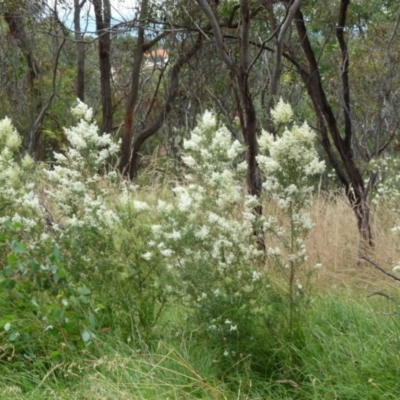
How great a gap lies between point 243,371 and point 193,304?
0.45 m

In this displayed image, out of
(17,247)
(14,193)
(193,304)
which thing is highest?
(14,193)

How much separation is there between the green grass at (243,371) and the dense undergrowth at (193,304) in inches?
0.4

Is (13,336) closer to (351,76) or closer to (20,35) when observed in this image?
(351,76)

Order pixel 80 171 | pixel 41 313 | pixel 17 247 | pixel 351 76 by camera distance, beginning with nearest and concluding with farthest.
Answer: pixel 17 247 < pixel 41 313 < pixel 80 171 < pixel 351 76

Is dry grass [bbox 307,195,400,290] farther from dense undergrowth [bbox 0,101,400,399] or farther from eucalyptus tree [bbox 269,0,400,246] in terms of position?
dense undergrowth [bbox 0,101,400,399]

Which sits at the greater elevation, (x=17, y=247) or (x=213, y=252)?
(x=213, y=252)

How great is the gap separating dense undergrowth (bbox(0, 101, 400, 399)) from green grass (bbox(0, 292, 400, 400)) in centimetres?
1

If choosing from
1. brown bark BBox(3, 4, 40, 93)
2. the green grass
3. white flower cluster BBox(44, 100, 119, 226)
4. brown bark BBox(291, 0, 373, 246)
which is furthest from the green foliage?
brown bark BBox(3, 4, 40, 93)

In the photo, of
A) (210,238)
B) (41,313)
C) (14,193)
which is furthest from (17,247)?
(210,238)

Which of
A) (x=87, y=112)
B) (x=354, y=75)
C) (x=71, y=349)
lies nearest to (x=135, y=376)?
(x=71, y=349)

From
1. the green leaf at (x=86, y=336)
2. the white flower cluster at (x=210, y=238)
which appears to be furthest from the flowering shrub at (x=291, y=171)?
the green leaf at (x=86, y=336)

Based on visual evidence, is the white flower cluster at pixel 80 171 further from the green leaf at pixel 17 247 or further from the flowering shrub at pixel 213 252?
→ the flowering shrub at pixel 213 252

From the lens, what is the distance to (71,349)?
4.22 meters

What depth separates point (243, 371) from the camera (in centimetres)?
412
